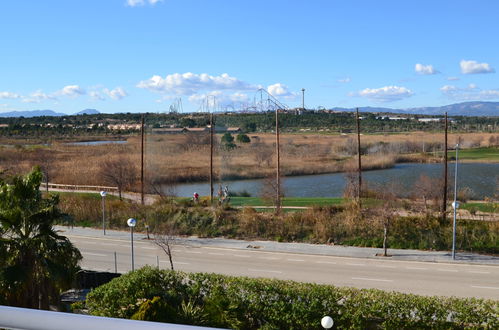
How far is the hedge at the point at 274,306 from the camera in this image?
13398 mm

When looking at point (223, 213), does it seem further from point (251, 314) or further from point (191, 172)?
point (191, 172)

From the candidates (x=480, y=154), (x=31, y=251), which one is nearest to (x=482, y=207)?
(x=31, y=251)

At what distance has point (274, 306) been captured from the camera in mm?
14008

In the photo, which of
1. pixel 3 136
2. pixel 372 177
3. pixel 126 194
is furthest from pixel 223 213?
pixel 3 136

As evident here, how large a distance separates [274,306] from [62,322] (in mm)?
12637

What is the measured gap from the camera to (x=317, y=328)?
45.2 feet

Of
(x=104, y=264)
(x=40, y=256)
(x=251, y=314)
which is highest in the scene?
(x=40, y=256)

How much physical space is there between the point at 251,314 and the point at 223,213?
18.5 m

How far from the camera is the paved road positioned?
2138 centimetres

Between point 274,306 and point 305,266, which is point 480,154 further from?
point 274,306

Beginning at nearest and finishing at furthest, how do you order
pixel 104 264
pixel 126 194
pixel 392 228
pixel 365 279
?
pixel 365 279 < pixel 104 264 < pixel 392 228 < pixel 126 194

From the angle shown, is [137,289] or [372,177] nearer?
[137,289]

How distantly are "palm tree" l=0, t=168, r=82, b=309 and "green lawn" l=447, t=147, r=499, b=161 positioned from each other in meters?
65.6

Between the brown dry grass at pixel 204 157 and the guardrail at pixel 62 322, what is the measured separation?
49444 millimetres
